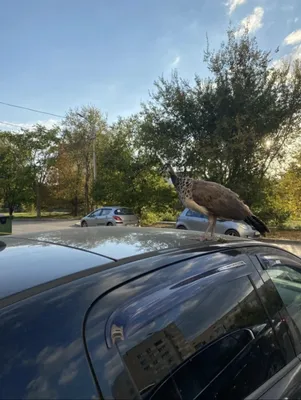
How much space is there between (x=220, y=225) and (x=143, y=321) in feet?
39.1

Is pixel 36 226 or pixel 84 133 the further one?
pixel 84 133

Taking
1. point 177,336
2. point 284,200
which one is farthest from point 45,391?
point 284,200

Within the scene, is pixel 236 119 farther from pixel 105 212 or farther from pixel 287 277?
pixel 287 277

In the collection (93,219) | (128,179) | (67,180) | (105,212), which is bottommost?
(93,219)

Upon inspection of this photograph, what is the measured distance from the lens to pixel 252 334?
4.57 ft

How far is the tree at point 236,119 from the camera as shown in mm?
15102

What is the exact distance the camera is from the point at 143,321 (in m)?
1.07

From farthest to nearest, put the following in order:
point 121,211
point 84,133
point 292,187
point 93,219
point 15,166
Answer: point 15,166
point 84,133
point 93,219
point 121,211
point 292,187

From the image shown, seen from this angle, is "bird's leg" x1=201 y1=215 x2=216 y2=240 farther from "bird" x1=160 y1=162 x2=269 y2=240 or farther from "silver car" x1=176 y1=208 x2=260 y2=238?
"silver car" x1=176 y1=208 x2=260 y2=238

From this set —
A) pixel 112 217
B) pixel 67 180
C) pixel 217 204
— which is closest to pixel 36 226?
pixel 112 217

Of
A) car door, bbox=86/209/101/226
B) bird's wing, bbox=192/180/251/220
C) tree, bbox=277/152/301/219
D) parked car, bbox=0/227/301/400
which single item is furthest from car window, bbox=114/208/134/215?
parked car, bbox=0/227/301/400

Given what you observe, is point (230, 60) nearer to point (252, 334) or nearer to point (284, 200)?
point (284, 200)

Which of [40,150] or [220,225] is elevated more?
[40,150]

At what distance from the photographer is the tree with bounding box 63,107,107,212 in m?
27.3
